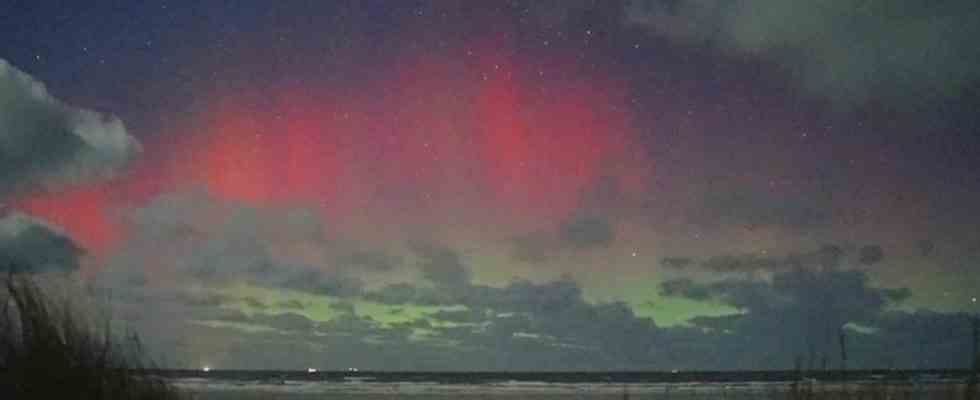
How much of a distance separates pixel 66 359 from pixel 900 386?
862 centimetres

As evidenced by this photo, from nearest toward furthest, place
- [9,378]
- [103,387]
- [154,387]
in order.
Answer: [9,378] < [103,387] < [154,387]

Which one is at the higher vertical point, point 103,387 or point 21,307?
point 21,307

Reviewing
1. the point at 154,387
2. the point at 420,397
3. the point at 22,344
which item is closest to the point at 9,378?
the point at 22,344

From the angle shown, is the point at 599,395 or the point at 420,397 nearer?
the point at 420,397

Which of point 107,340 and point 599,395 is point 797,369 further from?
point 599,395

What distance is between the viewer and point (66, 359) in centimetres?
894

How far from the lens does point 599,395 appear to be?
30.0 metres

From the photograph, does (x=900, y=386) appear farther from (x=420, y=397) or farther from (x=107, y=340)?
(x=420, y=397)

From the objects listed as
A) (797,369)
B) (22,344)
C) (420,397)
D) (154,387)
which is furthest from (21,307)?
(420,397)

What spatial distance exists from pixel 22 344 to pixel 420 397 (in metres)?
18.8

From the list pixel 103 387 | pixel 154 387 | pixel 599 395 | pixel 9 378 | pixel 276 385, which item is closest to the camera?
pixel 9 378

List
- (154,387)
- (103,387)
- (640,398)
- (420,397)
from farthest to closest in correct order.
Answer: (420,397) → (640,398) → (154,387) → (103,387)

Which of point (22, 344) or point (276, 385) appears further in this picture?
point (276, 385)

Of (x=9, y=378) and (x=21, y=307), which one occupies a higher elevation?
(x=21, y=307)
